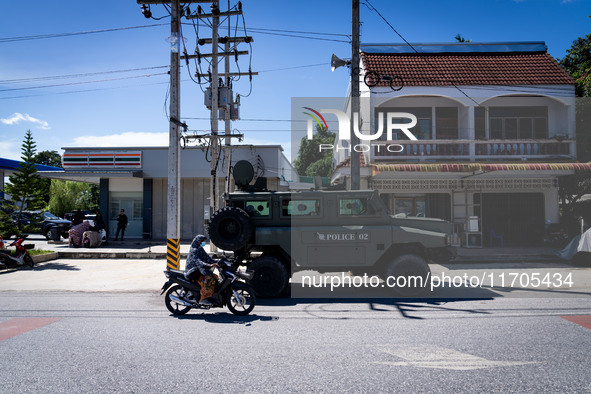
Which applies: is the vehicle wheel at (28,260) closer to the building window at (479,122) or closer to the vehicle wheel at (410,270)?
the vehicle wheel at (410,270)

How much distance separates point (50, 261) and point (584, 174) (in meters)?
21.0

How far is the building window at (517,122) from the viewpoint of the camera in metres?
18.0

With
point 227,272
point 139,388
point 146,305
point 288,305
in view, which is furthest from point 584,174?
point 139,388

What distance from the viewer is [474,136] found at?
1717 cm

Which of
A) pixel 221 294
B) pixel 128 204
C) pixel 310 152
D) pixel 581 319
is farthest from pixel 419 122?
pixel 310 152

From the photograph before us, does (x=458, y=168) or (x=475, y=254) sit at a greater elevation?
(x=458, y=168)

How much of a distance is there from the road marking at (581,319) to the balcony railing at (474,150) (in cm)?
1052

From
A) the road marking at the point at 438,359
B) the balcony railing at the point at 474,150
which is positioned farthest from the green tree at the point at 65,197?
the road marking at the point at 438,359

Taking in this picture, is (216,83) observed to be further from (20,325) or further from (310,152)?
(310,152)

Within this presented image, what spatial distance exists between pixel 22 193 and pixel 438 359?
15575mm

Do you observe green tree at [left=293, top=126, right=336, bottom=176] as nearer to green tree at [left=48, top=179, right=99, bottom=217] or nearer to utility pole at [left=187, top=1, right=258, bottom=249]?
green tree at [left=48, top=179, right=99, bottom=217]

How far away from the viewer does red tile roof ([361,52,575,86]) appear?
17016 mm

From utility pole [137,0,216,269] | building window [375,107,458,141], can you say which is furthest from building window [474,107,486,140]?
utility pole [137,0,216,269]

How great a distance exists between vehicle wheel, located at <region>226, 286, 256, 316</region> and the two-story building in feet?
31.9
